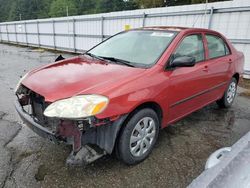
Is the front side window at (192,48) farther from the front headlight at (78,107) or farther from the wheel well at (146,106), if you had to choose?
the front headlight at (78,107)

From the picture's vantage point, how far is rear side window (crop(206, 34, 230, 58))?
385 cm

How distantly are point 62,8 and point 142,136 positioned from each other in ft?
221

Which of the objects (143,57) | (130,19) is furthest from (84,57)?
(130,19)

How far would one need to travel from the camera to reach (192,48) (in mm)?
3475

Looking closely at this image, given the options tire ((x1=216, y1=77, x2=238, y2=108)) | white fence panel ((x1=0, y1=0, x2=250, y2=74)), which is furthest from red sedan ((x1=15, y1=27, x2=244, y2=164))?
white fence panel ((x1=0, y1=0, x2=250, y2=74))

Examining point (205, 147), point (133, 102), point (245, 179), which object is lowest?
point (205, 147)

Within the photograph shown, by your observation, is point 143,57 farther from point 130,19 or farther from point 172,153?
point 130,19

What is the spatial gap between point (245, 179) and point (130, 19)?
1082 centimetres

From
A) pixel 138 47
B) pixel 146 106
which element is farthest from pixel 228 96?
pixel 146 106

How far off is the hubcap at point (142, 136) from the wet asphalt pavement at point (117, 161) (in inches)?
7.1

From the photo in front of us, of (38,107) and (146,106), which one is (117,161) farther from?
(38,107)

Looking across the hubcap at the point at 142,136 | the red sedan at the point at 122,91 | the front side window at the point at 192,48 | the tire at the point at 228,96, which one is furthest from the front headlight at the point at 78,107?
the tire at the point at 228,96

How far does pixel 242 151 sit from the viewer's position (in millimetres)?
948

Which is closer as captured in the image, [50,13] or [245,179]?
[245,179]
